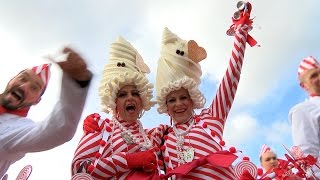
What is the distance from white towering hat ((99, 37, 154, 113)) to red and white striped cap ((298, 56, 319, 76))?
1.26 m

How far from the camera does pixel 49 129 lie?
2.02 metres

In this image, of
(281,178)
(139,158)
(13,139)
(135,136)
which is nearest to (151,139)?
(135,136)

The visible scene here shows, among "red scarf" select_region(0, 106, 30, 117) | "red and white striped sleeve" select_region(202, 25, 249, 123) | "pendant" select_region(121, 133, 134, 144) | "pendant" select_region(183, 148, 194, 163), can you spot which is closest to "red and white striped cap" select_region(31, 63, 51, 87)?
"red scarf" select_region(0, 106, 30, 117)

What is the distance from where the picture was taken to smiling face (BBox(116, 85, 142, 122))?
3469 millimetres

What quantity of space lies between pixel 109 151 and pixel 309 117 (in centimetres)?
149

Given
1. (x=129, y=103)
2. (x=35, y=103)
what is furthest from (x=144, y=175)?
(x=35, y=103)

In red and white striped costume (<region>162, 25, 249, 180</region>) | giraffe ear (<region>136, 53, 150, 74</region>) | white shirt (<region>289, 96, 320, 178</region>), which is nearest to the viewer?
red and white striped costume (<region>162, 25, 249, 180</region>)

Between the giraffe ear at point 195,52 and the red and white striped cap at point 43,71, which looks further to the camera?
the giraffe ear at point 195,52

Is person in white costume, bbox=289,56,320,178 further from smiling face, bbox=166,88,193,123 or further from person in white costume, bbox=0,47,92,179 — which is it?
person in white costume, bbox=0,47,92,179

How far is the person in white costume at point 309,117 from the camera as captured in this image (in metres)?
3.24

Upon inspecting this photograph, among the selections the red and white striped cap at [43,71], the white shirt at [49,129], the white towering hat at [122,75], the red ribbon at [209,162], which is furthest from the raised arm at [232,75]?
the white shirt at [49,129]

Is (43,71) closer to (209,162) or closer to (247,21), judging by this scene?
(209,162)

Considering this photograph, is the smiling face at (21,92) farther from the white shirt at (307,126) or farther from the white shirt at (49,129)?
the white shirt at (307,126)

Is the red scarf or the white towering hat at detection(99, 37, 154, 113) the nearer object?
the red scarf
